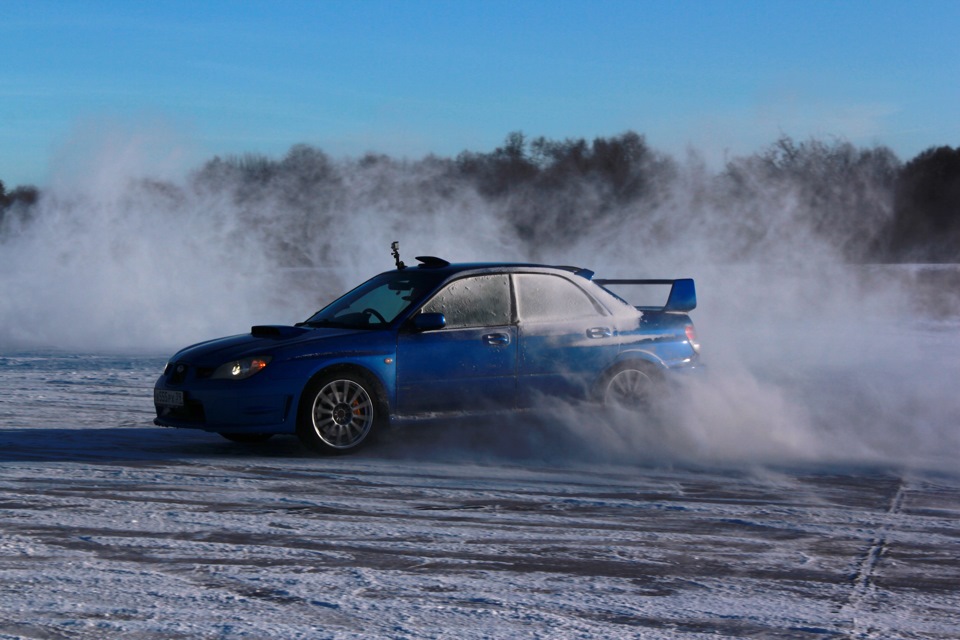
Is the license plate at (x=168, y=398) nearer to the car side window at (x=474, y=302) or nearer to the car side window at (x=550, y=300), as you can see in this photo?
the car side window at (x=474, y=302)

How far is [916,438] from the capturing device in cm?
888

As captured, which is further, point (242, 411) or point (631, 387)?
point (631, 387)

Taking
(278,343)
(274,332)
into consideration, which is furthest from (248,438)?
(278,343)

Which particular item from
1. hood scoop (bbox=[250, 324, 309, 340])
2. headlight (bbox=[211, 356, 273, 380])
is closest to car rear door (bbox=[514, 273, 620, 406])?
hood scoop (bbox=[250, 324, 309, 340])

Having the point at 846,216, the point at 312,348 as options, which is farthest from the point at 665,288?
the point at 312,348

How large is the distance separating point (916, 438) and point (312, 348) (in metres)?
4.78

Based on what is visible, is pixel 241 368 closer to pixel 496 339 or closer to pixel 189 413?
pixel 189 413

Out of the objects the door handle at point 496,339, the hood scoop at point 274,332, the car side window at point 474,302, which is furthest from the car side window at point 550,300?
the hood scoop at point 274,332

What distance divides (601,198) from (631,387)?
24.0 m

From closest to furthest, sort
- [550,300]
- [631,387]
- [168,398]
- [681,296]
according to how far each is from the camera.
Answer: [168,398], [550,300], [631,387], [681,296]

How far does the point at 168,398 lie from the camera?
8.06 meters

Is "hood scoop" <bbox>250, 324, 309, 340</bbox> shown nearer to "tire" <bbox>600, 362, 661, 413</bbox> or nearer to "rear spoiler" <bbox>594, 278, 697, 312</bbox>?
"tire" <bbox>600, 362, 661, 413</bbox>

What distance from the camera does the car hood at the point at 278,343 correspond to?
7867mm

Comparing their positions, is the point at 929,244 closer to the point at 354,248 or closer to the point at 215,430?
the point at 354,248
